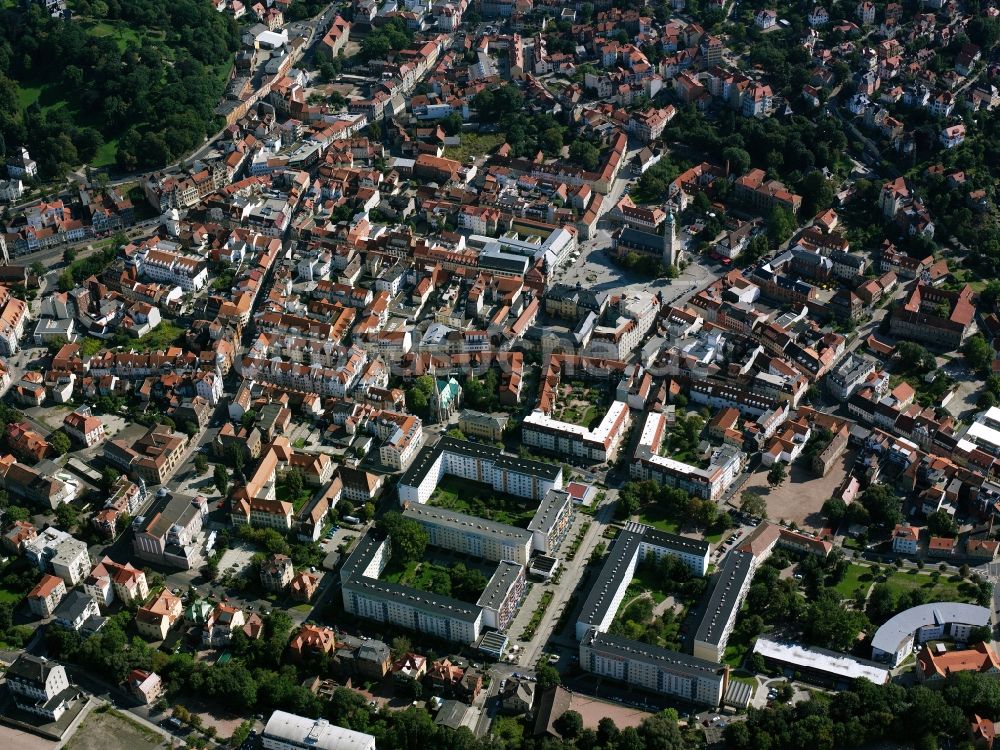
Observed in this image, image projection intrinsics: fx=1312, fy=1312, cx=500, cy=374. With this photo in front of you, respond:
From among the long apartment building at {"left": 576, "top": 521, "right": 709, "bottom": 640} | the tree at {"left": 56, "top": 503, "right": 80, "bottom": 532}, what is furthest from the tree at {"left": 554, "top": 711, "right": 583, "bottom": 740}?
the tree at {"left": 56, "top": 503, "right": 80, "bottom": 532}

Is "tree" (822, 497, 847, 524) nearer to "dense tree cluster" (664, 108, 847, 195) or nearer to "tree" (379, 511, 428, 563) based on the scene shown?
"tree" (379, 511, 428, 563)

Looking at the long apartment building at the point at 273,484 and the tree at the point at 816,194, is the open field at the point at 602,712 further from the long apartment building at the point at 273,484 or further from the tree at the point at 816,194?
the tree at the point at 816,194

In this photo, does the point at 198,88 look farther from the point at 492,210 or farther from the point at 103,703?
the point at 103,703

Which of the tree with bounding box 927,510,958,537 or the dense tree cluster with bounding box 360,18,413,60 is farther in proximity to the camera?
the dense tree cluster with bounding box 360,18,413,60

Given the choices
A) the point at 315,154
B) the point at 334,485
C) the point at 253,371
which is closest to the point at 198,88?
the point at 315,154

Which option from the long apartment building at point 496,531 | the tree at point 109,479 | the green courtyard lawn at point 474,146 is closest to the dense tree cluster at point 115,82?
the green courtyard lawn at point 474,146

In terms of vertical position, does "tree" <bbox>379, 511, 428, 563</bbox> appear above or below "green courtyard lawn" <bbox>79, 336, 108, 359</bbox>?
above
